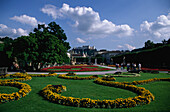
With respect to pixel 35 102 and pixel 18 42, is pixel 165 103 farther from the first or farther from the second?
pixel 18 42

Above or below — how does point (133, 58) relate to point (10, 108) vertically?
above

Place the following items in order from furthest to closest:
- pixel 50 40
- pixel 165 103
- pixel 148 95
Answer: pixel 50 40
pixel 148 95
pixel 165 103

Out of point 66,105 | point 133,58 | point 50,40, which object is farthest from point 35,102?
point 133,58

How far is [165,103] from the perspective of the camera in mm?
6559

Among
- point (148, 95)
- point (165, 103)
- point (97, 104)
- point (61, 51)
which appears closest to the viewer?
point (97, 104)

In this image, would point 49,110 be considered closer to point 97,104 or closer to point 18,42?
point 97,104

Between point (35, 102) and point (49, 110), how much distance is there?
1471 millimetres

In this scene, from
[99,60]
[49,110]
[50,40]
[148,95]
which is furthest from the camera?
[99,60]

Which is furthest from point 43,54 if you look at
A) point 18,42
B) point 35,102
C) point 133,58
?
point 133,58

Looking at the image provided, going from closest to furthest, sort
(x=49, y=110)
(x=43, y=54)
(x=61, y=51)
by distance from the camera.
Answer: (x=49, y=110) < (x=43, y=54) < (x=61, y=51)

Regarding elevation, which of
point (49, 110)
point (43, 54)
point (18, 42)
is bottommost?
point (49, 110)

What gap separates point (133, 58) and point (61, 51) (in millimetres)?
28099

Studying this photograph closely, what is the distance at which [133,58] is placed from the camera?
4525cm

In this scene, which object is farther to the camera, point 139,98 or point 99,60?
point 99,60
